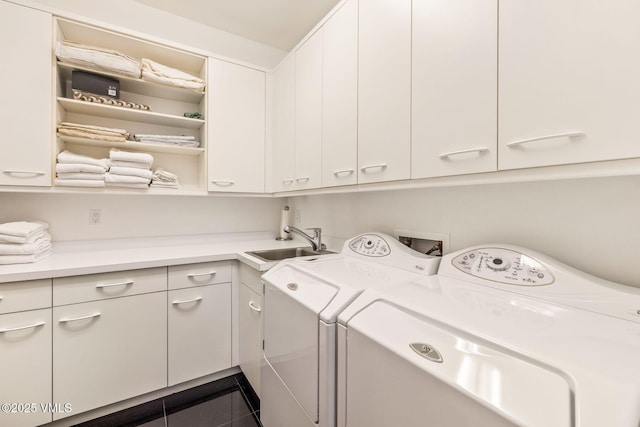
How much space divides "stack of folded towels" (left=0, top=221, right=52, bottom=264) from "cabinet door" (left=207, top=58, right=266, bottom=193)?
0.98 metres

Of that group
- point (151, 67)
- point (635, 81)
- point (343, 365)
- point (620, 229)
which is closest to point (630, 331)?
point (620, 229)

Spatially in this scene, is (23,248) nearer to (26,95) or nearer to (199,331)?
(26,95)

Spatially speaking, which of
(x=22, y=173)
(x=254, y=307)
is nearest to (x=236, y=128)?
(x=22, y=173)

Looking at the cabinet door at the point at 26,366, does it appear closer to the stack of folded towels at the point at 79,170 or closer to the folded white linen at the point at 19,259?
the folded white linen at the point at 19,259

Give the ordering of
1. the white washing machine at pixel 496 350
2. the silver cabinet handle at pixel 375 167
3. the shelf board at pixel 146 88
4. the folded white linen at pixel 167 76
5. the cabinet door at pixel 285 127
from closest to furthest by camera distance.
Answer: the white washing machine at pixel 496 350 < the silver cabinet handle at pixel 375 167 < the shelf board at pixel 146 88 < the folded white linen at pixel 167 76 < the cabinet door at pixel 285 127

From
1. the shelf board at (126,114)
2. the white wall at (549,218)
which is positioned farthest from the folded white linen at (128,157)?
the white wall at (549,218)

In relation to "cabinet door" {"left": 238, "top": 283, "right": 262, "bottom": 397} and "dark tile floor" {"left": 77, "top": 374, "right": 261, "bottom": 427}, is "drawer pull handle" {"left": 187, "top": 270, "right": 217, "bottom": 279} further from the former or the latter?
"dark tile floor" {"left": 77, "top": 374, "right": 261, "bottom": 427}

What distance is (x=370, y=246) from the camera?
4.83 feet

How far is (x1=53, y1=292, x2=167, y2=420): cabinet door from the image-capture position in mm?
1419

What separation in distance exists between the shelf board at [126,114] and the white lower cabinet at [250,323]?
1.18m

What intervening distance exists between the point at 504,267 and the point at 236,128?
194cm

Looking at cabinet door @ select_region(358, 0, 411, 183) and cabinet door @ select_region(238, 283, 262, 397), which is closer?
cabinet door @ select_region(358, 0, 411, 183)

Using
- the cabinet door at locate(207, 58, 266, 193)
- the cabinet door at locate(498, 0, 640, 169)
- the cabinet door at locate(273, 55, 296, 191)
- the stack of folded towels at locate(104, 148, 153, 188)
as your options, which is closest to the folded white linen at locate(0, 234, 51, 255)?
the stack of folded towels at locate(104, 148, 153, 188)

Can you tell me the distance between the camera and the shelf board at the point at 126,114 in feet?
5.51
